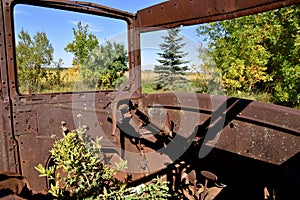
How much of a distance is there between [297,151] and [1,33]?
2.02 metres

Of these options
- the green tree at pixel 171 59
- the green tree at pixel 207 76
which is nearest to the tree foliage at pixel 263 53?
the green tree at pixel 207 76

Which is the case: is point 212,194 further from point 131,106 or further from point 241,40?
point 241,40

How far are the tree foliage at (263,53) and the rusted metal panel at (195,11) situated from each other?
7184mm

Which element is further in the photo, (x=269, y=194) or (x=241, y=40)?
(x=241, y=40)

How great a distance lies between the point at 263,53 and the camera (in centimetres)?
858

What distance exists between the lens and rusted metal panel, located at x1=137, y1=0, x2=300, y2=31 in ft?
4.38

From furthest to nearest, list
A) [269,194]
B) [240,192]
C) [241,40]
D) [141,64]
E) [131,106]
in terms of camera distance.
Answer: [241,40]
[141,64]
[131,106]
[240,192]
[269,194]

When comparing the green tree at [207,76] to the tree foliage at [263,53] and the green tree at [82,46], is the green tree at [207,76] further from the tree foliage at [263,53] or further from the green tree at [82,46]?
the green tree at [82,46]

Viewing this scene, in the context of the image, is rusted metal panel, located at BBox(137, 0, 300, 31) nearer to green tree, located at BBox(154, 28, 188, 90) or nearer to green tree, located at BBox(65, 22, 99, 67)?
green tree, located at BBox(65, 22, 99, 67)

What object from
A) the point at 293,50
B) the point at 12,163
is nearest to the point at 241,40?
the point at 293,50

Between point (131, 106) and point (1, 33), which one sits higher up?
point (1, 33)

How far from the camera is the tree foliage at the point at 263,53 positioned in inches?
327

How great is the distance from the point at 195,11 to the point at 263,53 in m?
7.81

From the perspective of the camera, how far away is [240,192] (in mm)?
1745
